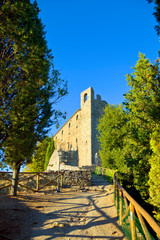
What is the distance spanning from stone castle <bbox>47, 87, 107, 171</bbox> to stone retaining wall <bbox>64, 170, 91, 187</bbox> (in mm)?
10854

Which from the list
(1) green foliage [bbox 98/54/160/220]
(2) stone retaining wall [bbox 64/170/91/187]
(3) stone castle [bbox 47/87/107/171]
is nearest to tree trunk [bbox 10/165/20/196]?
(2) stone retaining wall [bbox 64/170/91/187]

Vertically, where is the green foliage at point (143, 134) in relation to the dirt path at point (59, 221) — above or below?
above

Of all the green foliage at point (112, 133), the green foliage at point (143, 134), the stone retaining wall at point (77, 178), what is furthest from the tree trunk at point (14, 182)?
the green foliage at point (112, 133)

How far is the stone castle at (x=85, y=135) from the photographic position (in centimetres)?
2705

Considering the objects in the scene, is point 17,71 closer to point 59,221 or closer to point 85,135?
point 59,221

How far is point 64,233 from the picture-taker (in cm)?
488

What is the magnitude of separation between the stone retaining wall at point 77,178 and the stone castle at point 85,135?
10.9m

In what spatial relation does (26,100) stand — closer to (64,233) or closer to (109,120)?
(64,233)

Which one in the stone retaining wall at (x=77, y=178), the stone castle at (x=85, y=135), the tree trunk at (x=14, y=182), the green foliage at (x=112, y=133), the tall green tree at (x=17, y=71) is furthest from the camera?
the stone castle at (x=85, y=135)

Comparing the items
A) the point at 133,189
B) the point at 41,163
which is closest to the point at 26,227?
the point at 133,189

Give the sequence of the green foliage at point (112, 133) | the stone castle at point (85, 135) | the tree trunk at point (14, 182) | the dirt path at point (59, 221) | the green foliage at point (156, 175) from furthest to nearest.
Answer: the stone castle at point (85, 135), the green foliage at point (112, 133), the tree trunk at point (14, 182), the green foliage at point (156, 175), the dirt path at point (59, 221)

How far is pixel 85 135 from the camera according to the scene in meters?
29.4

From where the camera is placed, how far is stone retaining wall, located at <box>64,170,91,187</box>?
13906 mm

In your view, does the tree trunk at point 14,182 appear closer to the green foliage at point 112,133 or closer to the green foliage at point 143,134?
the green foliage at point 143,134
